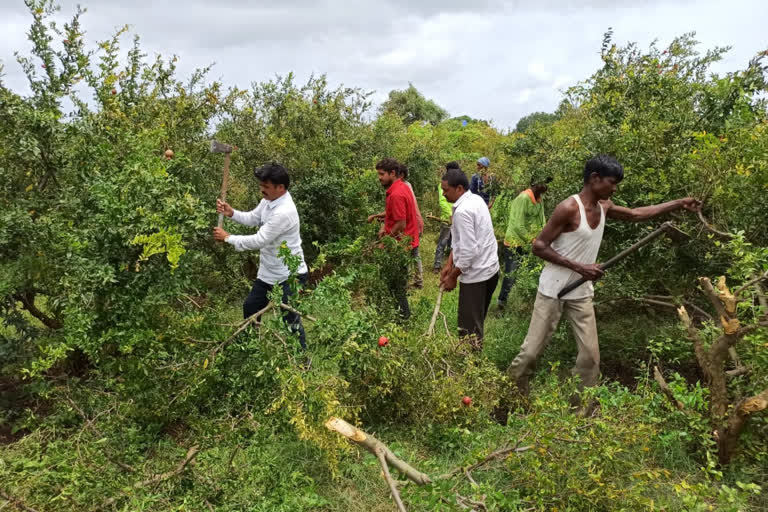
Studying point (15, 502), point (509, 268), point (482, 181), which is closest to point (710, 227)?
point (509, 268)

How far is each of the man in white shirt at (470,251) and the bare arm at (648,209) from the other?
0.94m

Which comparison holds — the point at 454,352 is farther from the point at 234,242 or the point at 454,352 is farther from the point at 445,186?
the point at 234,242

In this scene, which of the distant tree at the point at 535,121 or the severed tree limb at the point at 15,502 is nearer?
the severed tree limb at the point at 15,502

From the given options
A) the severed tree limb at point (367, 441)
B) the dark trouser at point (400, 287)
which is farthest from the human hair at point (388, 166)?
the severed tree limb at point (367, 441)

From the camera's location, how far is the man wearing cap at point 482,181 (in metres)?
8.85

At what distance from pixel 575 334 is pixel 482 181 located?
6.13 meters

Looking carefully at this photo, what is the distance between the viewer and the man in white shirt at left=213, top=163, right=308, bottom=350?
4070 mm

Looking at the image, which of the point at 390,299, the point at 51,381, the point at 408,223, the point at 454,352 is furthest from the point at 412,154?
the point at 51,381

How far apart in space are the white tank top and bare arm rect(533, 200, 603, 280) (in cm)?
6

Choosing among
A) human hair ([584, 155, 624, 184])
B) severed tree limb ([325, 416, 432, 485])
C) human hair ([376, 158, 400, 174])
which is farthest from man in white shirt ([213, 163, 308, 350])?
human hair ([584, 155, 624, 184])

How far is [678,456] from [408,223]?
3.41 metres

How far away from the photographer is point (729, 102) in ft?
13.7

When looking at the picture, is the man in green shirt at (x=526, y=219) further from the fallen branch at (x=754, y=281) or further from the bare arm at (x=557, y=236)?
the fallen branch at (x=754, y=281)

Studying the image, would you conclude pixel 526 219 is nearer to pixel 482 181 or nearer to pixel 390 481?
pixel 482 181
